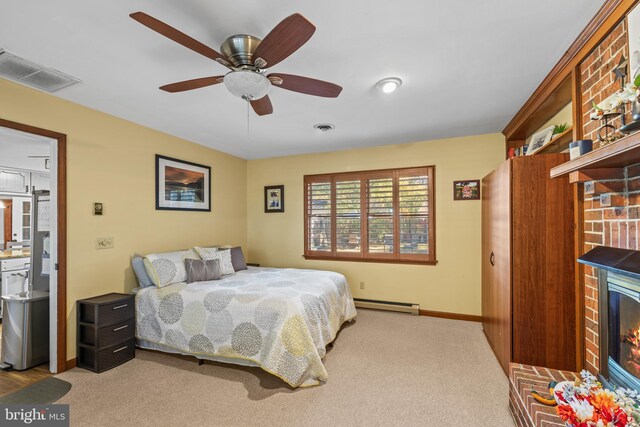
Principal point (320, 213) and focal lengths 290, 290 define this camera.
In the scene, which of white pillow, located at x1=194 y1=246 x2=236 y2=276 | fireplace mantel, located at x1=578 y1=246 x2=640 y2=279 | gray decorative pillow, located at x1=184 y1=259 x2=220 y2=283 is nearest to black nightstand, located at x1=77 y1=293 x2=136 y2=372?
gray decorative pillow, located at x1=184 y1=259 x2=220 y2=283

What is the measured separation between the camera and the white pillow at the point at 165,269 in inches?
123

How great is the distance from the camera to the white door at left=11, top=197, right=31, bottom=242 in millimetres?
5632

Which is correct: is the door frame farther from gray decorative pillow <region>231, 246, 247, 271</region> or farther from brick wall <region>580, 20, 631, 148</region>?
brick wall <region>580, 20, 631, 148</region>

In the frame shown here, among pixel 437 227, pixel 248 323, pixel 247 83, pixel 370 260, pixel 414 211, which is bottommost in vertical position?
pixel 248 323

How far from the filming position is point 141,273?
322 cm

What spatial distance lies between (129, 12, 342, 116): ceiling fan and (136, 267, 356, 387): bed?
178 centimetres

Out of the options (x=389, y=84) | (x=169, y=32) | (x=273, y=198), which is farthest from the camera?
(x=273, y=198)

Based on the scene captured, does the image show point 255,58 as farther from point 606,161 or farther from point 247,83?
point 606,161

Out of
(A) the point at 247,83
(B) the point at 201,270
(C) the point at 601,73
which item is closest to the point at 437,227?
(C) the point at 601,73

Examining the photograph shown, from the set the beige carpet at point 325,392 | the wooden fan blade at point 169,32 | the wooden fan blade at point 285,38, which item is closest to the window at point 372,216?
the beige carpet at point 325,392

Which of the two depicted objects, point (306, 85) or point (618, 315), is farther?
point (306, 85)

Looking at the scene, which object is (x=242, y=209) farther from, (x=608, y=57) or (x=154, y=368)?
(x=608, y=57)

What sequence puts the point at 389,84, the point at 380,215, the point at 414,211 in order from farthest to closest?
the point at 380,215
the point at 414,211
the point at 389,84

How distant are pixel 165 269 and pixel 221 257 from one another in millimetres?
748
